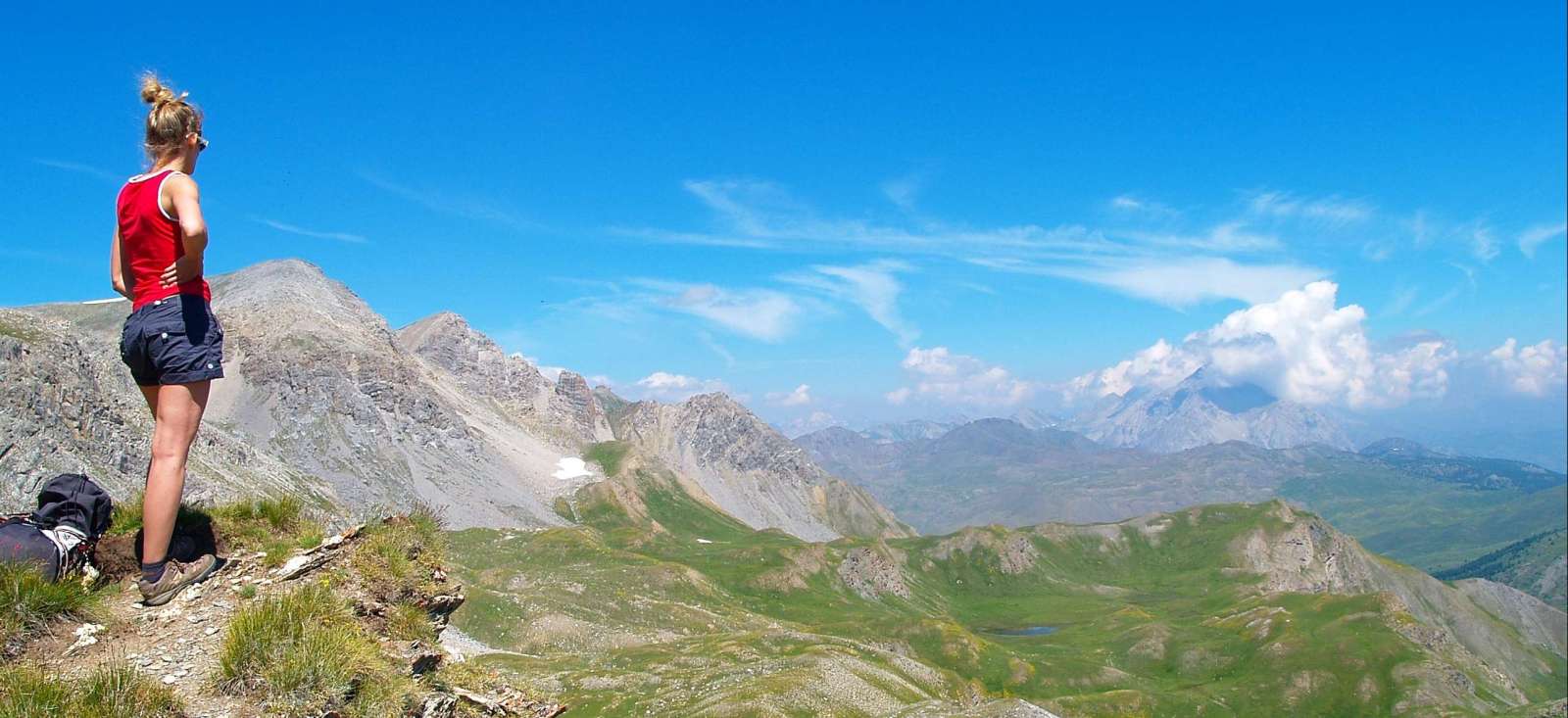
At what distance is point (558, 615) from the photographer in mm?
110625

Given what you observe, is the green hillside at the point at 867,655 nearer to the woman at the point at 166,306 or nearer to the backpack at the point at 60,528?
the backpack at the point at 60,528

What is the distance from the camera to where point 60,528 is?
1090cm

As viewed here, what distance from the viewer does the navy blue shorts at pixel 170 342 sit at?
10180 mm

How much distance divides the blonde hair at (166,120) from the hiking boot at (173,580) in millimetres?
5458

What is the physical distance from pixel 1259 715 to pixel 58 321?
220m

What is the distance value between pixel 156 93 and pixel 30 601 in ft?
21.3

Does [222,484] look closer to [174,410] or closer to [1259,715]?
[174,410]

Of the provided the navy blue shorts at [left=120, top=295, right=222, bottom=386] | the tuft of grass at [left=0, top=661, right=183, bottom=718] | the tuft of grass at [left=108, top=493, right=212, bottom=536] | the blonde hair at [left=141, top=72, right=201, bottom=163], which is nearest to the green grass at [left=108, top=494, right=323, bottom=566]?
the tuft of grass at [left=108, top=493, right=212, bottom=536]

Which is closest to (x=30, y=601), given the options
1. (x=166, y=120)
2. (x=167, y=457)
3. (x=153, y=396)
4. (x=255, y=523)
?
(x=167, y=457)

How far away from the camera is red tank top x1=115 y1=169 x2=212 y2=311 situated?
33.4 feet

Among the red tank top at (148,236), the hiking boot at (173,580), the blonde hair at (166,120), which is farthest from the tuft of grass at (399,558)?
the blonde hair at (166,120)

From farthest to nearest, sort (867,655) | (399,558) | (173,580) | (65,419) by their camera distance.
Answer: (65,419) → (867,655) → (399,558) → (173,580)

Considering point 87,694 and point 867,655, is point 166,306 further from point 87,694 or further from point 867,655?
point 867,655

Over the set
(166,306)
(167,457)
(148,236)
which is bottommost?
(167,457)
